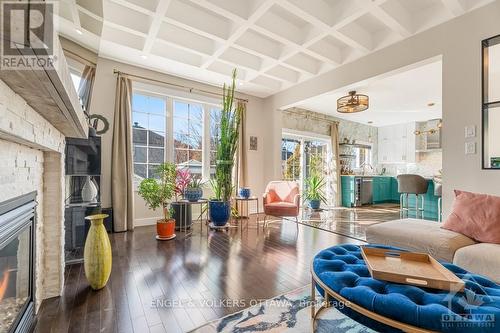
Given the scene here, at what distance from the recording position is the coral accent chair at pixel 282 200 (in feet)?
12.8

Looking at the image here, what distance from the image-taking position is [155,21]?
281 cm

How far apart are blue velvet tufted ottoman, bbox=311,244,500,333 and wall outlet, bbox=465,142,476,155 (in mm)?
1828

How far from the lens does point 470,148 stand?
250 cm

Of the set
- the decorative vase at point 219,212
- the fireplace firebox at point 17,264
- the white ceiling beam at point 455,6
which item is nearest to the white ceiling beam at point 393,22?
the white ceiling beam at point 455,6

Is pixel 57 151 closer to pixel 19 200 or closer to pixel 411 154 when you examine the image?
pixel 19 200

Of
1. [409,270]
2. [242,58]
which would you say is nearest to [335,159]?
[242,58]

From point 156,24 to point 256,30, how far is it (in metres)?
1.20

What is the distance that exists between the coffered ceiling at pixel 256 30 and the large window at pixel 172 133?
2.04ft

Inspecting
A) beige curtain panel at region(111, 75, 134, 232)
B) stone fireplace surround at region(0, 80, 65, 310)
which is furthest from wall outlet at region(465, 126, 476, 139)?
beige curtain panel at region(111, 75, 134, 232)

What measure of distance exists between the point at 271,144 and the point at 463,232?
3.72 meters

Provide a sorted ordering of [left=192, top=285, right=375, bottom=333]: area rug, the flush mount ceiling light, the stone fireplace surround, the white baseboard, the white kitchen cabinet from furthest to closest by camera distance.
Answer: the white kitchen cabinet < the flush mount ceiling light < the white baseboard < [left=192, top=285, right=375, bottom=333]: area rug < the stone fireplace surround

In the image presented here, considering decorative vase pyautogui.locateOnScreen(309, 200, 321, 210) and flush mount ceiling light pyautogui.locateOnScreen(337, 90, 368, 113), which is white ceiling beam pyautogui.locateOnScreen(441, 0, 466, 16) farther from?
decorative vase pyautogui.locateOnScreen(309, 200, 321, 210)

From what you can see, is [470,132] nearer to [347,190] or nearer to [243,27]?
[243,27]

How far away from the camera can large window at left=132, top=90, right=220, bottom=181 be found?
4.16m
